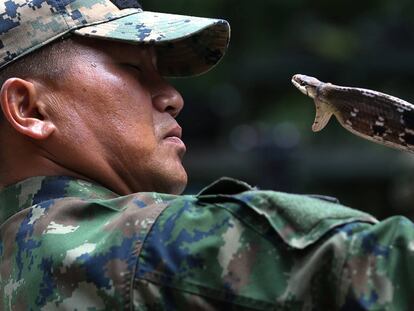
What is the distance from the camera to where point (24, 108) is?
293cm

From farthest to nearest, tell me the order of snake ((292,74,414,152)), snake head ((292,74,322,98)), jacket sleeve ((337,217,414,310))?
snake head ((292,74,322,98))
snake ((292,74,414,152))
jacket sleeve ((337,217,414,310))


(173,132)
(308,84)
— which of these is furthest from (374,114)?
(173,132)

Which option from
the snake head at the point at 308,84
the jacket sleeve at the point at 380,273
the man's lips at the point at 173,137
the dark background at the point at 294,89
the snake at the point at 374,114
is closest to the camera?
the jacket sleeve at the point at 380,273

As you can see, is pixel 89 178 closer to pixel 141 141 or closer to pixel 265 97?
pixel 141 141

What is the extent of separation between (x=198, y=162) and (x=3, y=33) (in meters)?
11.6

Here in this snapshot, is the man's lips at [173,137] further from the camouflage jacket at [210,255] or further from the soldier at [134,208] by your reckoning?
the camouflage jacket at [210,255]

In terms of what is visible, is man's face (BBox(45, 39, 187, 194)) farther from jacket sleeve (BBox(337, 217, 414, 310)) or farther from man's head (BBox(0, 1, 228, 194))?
jacket sleeve (BBox(337, 217, 414, 310))

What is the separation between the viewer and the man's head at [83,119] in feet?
9.55

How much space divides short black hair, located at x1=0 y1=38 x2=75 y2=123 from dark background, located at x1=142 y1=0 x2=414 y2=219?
9140mm

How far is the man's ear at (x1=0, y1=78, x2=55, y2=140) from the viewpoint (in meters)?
2.90

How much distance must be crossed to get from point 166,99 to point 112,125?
201 mm

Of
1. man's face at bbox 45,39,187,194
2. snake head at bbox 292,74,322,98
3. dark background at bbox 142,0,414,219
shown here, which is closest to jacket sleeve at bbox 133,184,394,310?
man's face at bbox 45,39,187,194

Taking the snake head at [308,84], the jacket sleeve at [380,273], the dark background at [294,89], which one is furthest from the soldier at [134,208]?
the dark background at [294,89]

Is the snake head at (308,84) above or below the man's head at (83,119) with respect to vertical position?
below
